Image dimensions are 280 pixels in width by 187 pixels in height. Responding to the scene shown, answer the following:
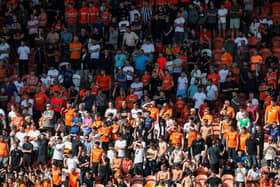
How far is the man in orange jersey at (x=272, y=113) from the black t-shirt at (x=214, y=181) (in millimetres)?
3440

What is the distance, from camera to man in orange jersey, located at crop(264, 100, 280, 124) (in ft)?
119

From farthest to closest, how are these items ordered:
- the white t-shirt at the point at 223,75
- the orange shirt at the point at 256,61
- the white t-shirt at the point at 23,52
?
the white t-shirt at the point at 23,52
the orange shirt at the point at 256,61
the white t-shirt at the point at 223,75

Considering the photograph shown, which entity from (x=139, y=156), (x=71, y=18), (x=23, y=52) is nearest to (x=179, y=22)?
(x=71, y=18)

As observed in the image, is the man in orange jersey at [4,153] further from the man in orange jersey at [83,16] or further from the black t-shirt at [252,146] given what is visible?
the black t-shirt at [252,146]

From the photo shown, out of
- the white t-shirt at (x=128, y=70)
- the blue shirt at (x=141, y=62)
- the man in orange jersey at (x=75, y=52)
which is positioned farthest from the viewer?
the man in orange jersey at (x=75, y=52)

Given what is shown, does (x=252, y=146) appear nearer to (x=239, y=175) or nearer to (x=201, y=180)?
(x=239, y=175)

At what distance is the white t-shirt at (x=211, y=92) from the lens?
3806cm

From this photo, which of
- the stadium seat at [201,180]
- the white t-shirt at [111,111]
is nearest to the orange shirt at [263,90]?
the stadium seat at [201,180]

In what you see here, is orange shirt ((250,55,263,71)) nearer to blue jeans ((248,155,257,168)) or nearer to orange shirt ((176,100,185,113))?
orange shirt ((176,100,185,113))

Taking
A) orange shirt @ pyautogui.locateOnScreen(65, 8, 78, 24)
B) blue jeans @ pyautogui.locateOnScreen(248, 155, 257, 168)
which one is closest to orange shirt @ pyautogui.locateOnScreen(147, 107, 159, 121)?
blue jeans @ pyautogui.locateOnScreen(248, 155, 257, 168)

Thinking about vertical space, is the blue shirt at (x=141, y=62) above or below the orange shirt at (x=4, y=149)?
above

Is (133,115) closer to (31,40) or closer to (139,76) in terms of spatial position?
(139,76)

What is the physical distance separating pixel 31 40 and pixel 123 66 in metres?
4.52

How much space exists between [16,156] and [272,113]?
8.70 metres
